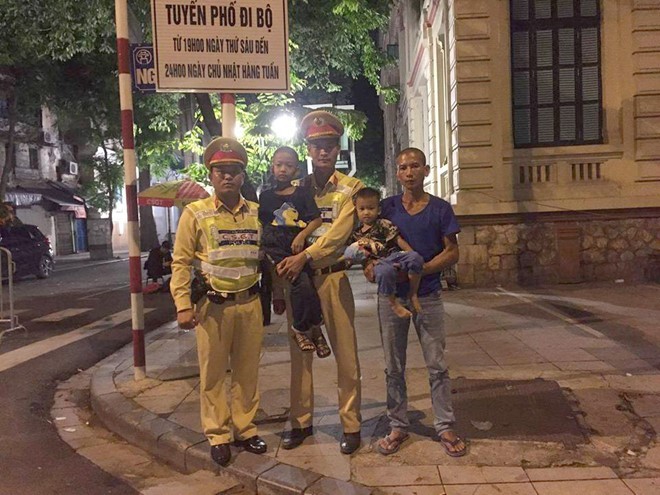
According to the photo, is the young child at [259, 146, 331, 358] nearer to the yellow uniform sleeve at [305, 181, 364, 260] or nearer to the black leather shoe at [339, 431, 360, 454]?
the yellow uniform sleeve at [305, 181, 364, 260]

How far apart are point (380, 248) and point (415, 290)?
13.8 inches

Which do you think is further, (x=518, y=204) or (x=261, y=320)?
(x=518, y=204)

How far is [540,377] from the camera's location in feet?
17.8

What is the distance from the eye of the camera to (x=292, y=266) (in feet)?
12.4

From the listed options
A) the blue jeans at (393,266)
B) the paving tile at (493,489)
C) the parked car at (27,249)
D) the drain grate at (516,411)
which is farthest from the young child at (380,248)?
the parked car at (27,249)

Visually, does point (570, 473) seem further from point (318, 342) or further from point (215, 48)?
point (215, 48)

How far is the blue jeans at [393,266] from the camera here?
3682mm

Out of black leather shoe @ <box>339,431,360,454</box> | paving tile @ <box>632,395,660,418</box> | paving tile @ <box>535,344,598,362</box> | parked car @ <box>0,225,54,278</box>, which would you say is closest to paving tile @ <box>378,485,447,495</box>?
black leather shoe @ <box>339,431,360,454</box>

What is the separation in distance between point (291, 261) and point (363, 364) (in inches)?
113

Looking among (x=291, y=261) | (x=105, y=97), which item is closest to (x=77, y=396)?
(x=291, y=261)

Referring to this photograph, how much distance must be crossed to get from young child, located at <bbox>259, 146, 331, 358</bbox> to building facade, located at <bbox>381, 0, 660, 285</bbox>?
25.1ft

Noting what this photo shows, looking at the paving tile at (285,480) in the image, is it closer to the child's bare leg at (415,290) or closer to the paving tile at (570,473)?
the child's bare leg at (415,290)

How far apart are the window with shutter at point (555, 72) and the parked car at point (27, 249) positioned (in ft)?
47.8

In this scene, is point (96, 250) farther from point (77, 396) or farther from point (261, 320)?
point (261, 320)
